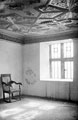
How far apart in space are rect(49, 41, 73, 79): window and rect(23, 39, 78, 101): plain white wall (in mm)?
787

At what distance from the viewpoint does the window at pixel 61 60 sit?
22.4 ft

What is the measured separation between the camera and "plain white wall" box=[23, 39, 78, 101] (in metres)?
5.88

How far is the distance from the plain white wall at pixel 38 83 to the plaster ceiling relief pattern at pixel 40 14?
1646mm

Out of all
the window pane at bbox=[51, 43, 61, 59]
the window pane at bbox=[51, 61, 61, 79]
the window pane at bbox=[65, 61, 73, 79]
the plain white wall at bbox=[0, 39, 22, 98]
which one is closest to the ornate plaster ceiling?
the plain white wall at bbox=[0, 39, 22, 98]

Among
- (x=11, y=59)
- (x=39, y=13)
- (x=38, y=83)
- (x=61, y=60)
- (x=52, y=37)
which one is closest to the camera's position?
(x=39, y=13)

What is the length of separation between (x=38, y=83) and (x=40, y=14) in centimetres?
362

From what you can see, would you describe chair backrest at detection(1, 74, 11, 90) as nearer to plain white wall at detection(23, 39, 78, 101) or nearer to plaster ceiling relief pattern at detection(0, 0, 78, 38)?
plain white wall at detection(23, 39, 78, 101)

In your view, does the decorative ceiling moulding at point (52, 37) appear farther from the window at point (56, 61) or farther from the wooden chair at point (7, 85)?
the wooden chair at point (7, 85)

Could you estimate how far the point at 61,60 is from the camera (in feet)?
23.1

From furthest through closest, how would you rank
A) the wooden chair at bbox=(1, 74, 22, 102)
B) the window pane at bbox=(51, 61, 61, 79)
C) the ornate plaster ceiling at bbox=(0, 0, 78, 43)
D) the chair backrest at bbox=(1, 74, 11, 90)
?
the window pane at bbox=(51, 61, 61, 79)
the chair backrest at bbox=(1, 74, 11, 90)
the wooden chair at bbox=(1, 74, 22, 102)
the ornate plaster ceiling at bbox=(0, 0, 78, 43)

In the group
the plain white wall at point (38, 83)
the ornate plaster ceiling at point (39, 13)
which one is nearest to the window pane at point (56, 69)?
the plain white wall at point (38, 83)

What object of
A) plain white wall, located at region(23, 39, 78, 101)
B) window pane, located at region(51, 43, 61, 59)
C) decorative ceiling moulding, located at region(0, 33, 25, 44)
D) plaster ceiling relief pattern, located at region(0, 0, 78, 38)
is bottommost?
plain white wall, located at region(23, 39, 78, 101)

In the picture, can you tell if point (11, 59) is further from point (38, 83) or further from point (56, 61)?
point (56, 61)

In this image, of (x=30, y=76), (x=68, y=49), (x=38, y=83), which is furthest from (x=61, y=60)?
(x=30, y=76)
